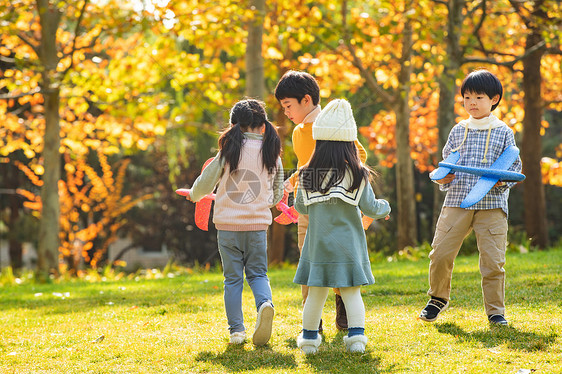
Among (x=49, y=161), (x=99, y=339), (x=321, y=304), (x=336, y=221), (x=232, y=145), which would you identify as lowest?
(x=99, y=339)

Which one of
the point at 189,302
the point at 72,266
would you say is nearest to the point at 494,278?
the point at 189,302

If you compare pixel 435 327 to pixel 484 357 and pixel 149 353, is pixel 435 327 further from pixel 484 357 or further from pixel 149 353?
pixel 149 353

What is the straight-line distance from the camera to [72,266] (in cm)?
1522

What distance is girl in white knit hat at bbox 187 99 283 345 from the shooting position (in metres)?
3.86

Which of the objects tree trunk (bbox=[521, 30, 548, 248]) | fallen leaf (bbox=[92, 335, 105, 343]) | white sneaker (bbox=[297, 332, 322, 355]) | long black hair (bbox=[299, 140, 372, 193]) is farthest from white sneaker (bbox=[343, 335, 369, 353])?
tree trunk (bbox=[521, 30, 548, 248])

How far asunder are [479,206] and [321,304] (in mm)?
1240

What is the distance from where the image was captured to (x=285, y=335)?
13.3 ft

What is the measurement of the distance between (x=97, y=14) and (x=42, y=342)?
7.45 metres

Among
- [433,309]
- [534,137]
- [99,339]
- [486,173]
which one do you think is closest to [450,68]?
[534,137]

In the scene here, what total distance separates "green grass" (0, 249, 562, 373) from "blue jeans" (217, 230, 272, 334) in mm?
222

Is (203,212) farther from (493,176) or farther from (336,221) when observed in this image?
(493,176)

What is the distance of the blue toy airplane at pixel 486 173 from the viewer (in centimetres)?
383

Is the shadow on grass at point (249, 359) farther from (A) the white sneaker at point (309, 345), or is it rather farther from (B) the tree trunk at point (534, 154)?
(B) the tree trunk at point (534, 154)

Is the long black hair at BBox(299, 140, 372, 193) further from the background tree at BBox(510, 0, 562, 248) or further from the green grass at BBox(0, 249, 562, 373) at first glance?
the background tree at BBox(510, 0, 562, 248)
